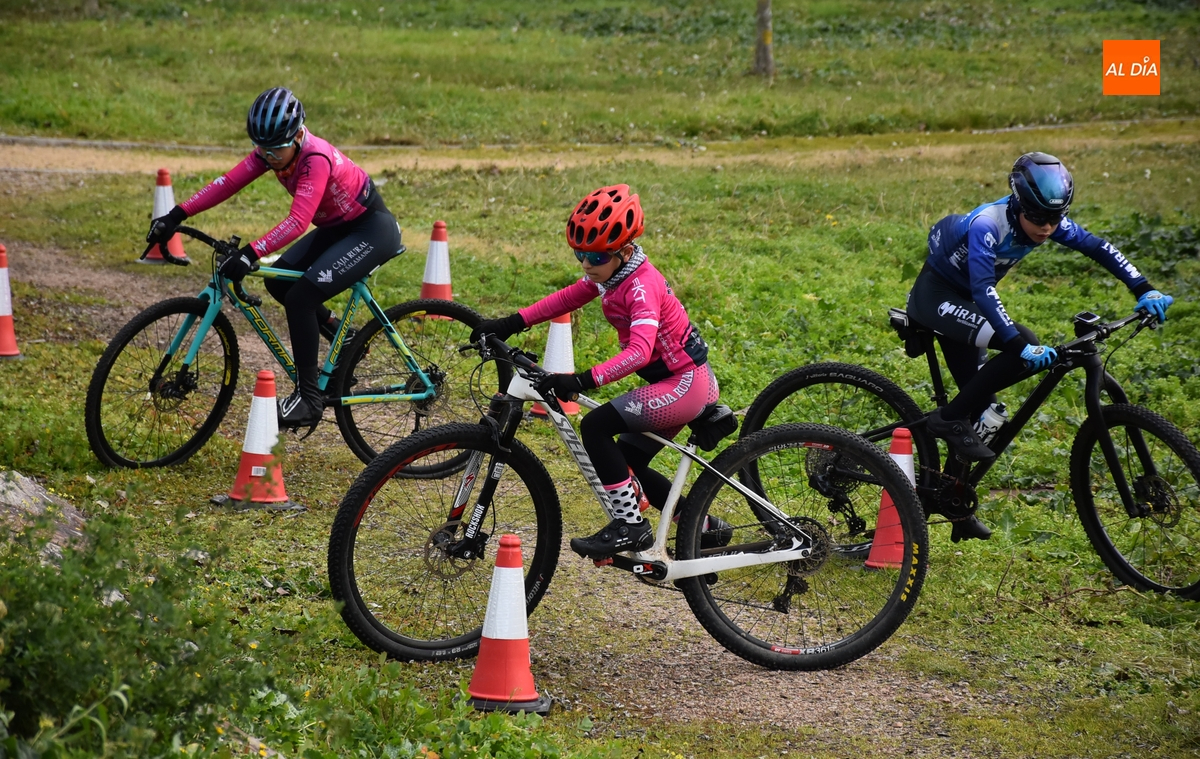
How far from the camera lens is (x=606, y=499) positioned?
540 cm

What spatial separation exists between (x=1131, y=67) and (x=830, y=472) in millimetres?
25573

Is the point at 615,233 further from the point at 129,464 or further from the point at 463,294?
the point at 463,294

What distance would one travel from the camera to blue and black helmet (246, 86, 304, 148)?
273 inches

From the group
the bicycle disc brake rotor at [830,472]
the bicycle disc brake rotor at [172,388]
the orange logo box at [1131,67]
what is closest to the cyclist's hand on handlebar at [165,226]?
the bicycle disc brake rotor at [172,388]

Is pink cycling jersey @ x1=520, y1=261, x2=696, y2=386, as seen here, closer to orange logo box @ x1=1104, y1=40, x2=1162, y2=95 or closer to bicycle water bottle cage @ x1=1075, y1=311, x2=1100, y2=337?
bicycle water bottle cage @ x1=1075, y1=311, x2=1100, y2=337

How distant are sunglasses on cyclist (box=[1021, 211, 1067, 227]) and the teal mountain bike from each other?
3337 millimetres

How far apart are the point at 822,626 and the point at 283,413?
3.57 meters

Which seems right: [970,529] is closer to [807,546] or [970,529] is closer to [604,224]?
[807,546]

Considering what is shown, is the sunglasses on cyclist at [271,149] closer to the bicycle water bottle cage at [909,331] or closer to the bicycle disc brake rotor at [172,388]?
the bicycle disc brake rotor at [172,388]

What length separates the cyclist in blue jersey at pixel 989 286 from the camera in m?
5.97

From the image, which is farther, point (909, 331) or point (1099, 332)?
point (909, 331)

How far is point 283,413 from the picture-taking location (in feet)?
24.0

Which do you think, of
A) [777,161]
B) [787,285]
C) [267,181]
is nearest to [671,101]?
[777,161]

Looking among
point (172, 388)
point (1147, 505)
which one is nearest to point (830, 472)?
point (1147, 505)
